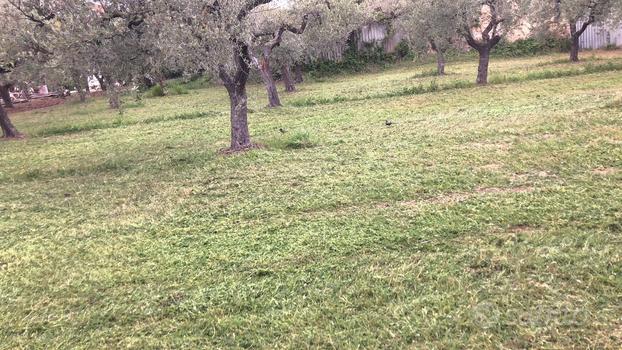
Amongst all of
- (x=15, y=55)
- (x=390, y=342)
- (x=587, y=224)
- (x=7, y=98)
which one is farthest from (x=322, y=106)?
(x=7, y=98)

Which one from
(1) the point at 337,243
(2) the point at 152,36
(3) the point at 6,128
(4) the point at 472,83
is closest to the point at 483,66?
(4) the point at 472,83

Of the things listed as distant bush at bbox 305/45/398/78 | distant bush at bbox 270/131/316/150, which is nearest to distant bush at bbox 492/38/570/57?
distant bush at bbox 305/45/398/78

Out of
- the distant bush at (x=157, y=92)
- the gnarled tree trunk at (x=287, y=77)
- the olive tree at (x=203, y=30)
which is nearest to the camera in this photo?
the olive tree at (x=203, y=30)

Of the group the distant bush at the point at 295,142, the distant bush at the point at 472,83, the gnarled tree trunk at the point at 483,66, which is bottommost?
the distant bush at the point at 295,142

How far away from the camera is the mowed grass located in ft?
11.2

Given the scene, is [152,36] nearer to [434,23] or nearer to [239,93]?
[239,93]

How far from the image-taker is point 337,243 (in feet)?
15.3

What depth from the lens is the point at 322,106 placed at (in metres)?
14.6

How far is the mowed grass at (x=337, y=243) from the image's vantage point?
3.41m

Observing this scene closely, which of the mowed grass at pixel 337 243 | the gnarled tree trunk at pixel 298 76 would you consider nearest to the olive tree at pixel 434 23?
the mowed grass at pixel 337 243

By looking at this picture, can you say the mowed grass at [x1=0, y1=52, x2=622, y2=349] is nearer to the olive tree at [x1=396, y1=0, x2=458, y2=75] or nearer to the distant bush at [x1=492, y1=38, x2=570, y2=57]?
the olive tree at [x1=396, y1=0, x2=458, y2=75]

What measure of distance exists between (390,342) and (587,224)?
2.55 metres

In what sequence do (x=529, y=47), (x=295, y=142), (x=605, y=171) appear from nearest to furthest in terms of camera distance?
(x=605, y=171) → (x=295, y=142) → (x=529, y=47)

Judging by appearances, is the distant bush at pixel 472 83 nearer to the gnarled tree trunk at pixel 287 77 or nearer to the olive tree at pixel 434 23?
the olive tree at pixel 434 23
